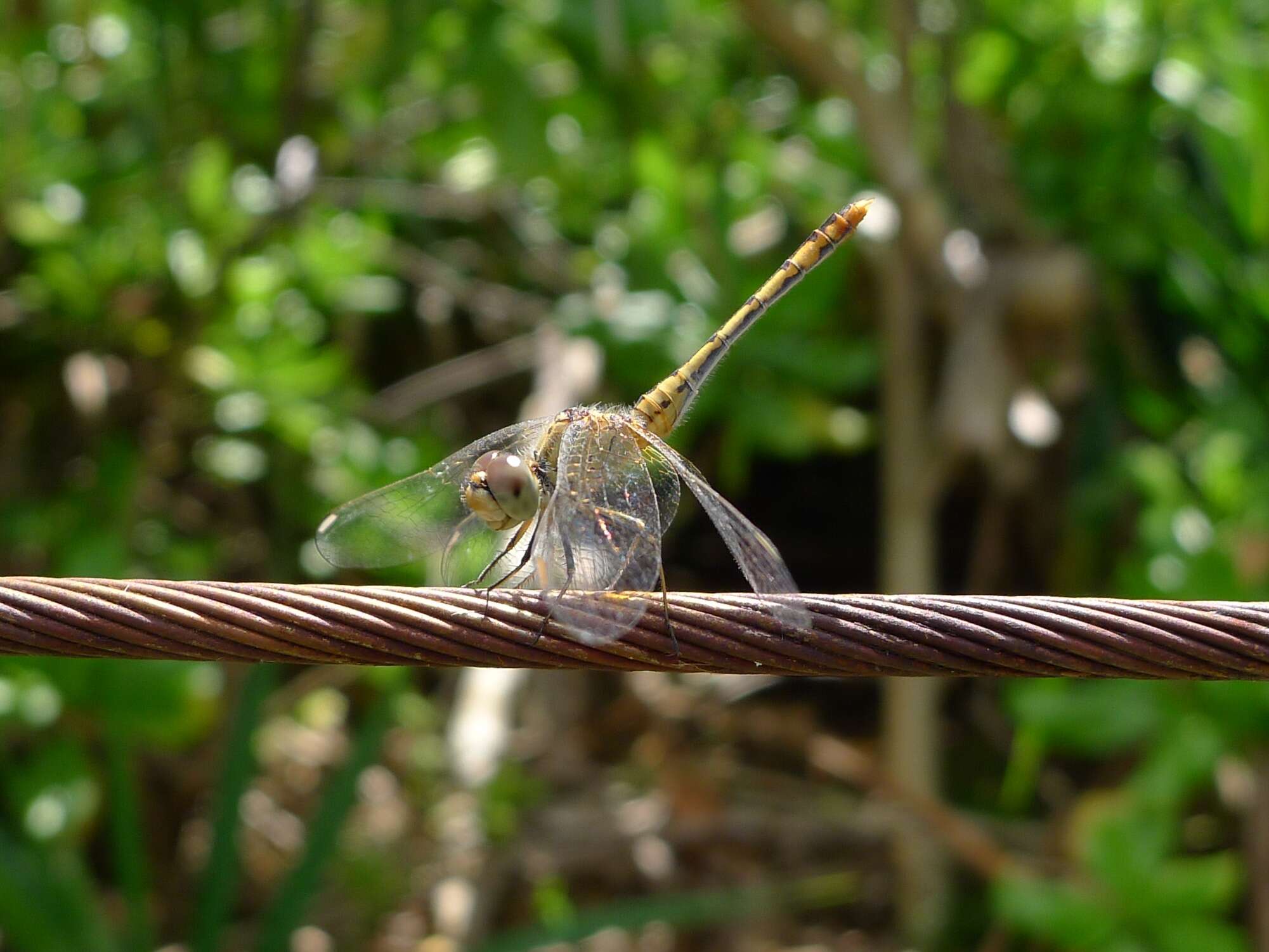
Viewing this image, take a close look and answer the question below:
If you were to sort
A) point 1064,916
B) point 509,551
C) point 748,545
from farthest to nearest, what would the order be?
point 1064,916, point 509,551, point 748,545

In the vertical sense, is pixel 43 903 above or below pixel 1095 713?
below

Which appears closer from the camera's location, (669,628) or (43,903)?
(669,628)

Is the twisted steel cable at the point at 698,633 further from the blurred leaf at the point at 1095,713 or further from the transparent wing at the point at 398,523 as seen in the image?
the blurred leaf at the point at 1095,713

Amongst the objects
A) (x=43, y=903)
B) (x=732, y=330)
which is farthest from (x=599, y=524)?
(x=43, y=903)

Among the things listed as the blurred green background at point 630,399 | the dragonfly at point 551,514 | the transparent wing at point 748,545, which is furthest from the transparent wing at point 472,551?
the blurred green background at point 630,399

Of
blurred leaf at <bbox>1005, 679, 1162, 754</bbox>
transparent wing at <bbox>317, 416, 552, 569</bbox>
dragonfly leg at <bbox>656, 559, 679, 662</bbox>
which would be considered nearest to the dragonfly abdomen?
transparent wing at <bbox>317, 416, 552, 569</bbox>

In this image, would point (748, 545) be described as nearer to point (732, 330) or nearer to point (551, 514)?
point (551, 514)
